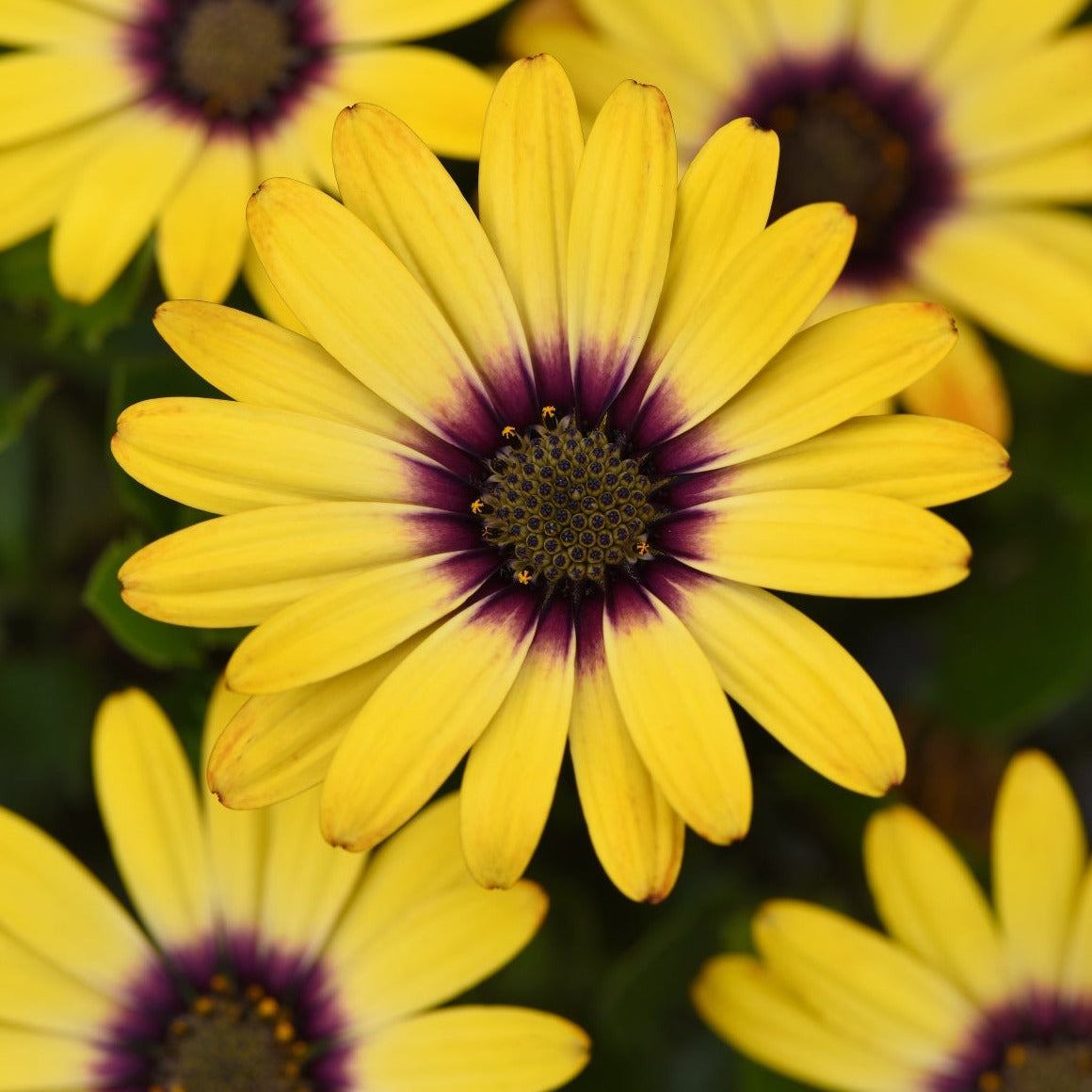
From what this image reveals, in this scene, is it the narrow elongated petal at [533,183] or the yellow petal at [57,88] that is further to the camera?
the yellow petal at [57,88]

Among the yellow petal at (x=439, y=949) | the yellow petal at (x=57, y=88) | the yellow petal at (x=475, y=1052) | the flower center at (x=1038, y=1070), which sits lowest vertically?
the yellow petal at (x=475, y=1052)

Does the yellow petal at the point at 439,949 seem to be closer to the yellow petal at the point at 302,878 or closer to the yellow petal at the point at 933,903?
the yellow petal at the point at 302,878

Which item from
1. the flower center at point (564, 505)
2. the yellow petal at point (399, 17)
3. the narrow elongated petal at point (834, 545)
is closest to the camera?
the narrow elongated petal at point (834, 545)

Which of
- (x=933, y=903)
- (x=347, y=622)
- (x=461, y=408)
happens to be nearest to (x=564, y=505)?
(x=461, y=408)

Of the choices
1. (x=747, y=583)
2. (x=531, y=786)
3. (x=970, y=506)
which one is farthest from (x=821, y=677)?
(x=970, y=506)

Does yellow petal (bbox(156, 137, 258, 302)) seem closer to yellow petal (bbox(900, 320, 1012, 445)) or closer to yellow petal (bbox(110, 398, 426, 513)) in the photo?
yellow petal (bbox(110, 398, 426, 513))

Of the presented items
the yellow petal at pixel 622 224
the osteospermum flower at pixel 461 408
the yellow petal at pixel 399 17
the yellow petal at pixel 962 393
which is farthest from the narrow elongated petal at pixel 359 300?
the yellow petal at pixel 962 393

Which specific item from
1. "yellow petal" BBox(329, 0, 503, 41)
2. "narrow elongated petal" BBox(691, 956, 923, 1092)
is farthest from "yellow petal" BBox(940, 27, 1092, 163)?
"narrow elongated petal" BBox(691, 956, 923, 1092)

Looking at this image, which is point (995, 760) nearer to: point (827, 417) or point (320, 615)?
point (827, 417)
